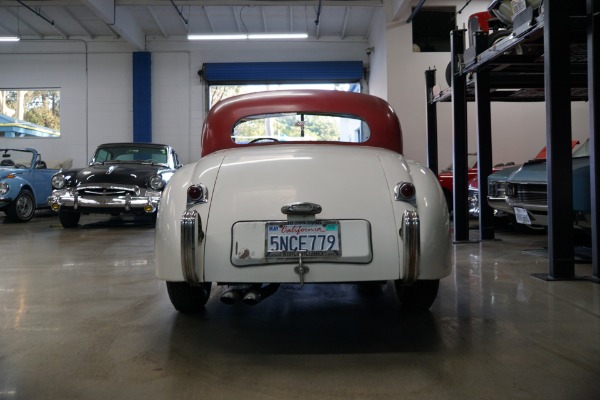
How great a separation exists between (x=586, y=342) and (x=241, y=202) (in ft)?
5.93

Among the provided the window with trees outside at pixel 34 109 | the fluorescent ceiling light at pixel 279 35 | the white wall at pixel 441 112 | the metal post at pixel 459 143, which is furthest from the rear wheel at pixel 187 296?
the window with trees outside at pixel 34 109

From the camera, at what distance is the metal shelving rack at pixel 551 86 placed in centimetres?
391

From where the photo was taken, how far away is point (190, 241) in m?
2.35

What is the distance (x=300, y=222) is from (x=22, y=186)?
887 cm

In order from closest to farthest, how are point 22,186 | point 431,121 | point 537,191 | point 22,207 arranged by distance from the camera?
point 537,191 < point 431,121 < point 22,186 < point 22,207

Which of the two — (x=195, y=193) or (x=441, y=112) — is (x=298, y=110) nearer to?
(x=195, y=193)

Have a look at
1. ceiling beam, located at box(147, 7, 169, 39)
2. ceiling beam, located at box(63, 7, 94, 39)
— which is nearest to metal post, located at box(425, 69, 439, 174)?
ceiling beam, located at box(147, 7, 169, 39)

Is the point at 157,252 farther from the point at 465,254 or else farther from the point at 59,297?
the point at 465,254

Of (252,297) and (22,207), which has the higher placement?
(22,207)

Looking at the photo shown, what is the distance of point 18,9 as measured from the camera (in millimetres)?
13188

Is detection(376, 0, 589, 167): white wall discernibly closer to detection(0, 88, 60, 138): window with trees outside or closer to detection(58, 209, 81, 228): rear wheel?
detection(58, 209, 81, 228): rear wheel

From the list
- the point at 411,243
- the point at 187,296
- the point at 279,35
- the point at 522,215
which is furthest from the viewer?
the point at 279,35

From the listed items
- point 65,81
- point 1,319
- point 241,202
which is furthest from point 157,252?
point 65,81

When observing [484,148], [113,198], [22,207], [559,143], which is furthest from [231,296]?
[22,207]
